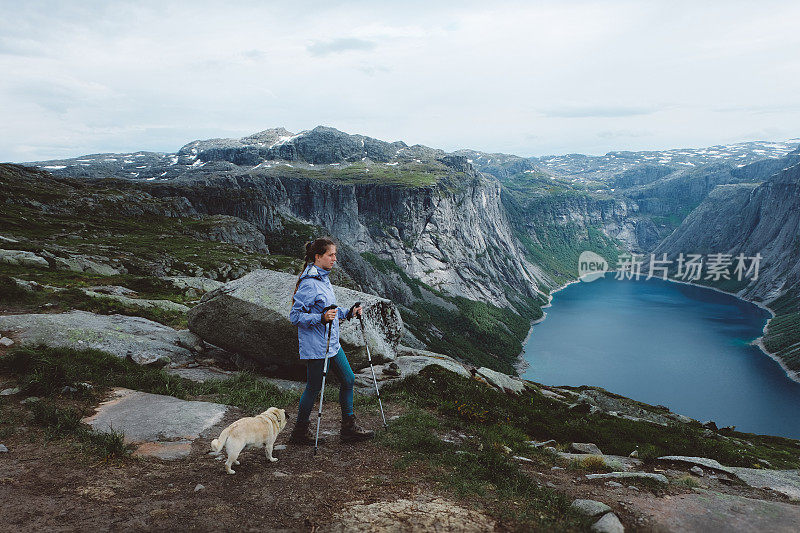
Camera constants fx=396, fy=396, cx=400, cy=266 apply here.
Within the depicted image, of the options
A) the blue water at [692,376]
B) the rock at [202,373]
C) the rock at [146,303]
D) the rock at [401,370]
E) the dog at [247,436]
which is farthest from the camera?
the blue water at [692,376]

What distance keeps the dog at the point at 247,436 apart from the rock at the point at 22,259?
35.5 m

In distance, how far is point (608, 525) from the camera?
6.43 meters

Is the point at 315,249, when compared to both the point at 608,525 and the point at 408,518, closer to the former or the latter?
the point at 408,518

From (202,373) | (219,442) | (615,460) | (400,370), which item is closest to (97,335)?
(202,373)

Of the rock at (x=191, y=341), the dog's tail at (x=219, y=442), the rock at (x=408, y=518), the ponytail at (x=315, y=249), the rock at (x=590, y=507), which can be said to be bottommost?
the rock at (x=191, y=341)

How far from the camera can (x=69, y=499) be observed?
6613 mm

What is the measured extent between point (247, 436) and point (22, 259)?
123 ft

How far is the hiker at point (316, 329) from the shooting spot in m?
9.27

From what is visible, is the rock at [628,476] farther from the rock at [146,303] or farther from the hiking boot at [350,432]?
the rock at [146,303]

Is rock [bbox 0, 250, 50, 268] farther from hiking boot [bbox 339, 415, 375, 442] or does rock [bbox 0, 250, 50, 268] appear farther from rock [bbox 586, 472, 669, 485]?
rock [bbox 586, 472, 669, 485]

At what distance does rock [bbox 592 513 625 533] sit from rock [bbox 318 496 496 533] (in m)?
1.73

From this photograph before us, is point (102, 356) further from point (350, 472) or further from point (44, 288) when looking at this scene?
point (44, 288)

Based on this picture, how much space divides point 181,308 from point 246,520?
844 inches

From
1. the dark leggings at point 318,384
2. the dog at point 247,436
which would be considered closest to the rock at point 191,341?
the dark leggings at point 318,384
